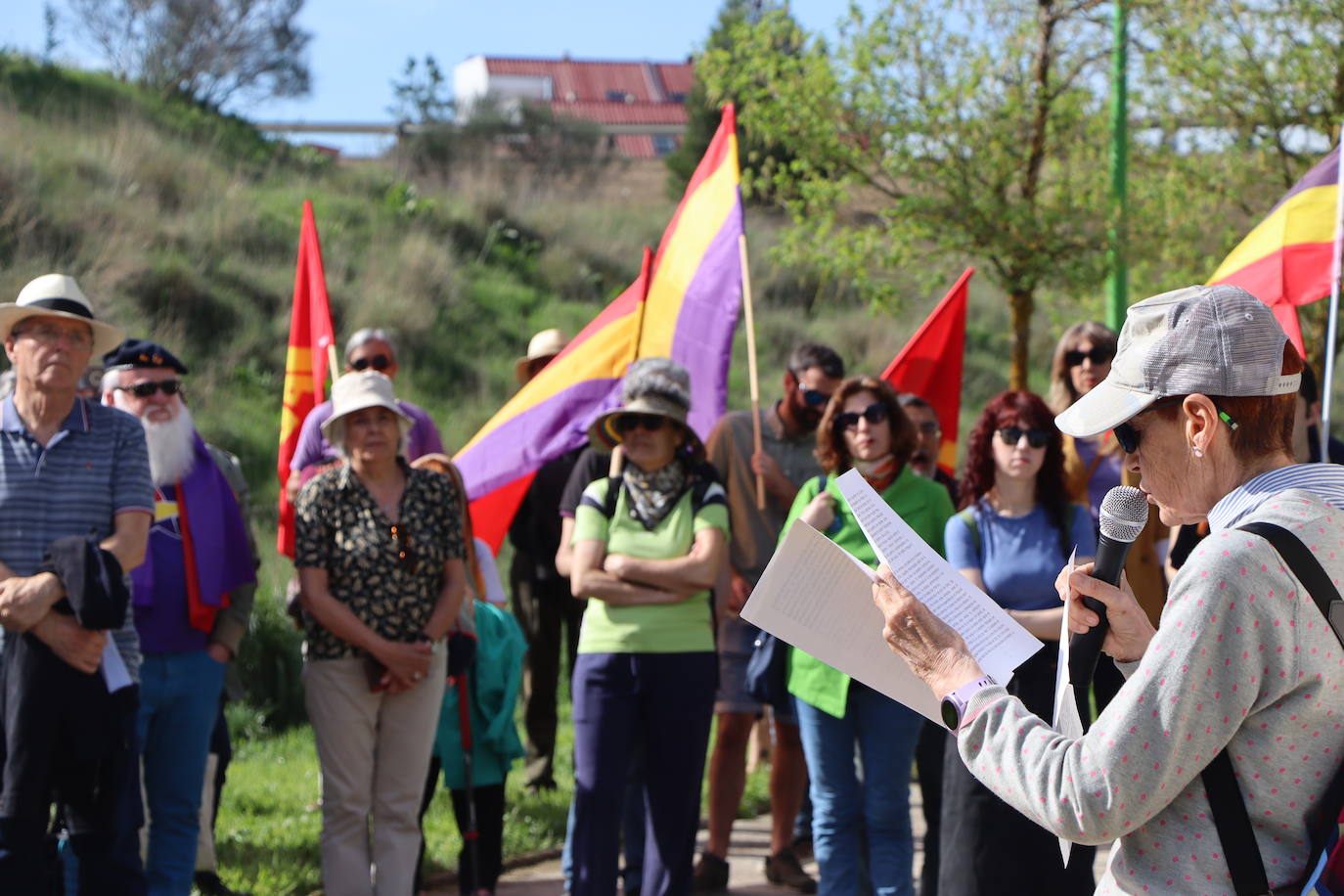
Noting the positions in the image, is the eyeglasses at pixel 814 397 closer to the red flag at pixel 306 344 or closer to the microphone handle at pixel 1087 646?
the red flag at pixel 306 344

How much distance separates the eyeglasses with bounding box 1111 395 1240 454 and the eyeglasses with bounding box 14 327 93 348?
366 cm

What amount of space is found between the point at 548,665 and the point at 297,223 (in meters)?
11.9

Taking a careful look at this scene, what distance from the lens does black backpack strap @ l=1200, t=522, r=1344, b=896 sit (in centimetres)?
204

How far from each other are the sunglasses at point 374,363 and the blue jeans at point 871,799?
10.4 feet

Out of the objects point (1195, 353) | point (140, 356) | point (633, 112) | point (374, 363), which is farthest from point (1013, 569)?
point (633, 112)

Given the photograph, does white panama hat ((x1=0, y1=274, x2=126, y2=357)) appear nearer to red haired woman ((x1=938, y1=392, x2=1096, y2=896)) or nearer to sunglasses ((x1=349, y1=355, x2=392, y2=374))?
sunglasses ((x1=349, y1=355, x2=392, y2=374))

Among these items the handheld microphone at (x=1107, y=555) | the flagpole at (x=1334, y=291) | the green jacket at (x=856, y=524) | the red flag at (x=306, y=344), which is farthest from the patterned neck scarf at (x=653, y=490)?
the handheld microphone at (x=1107, y=555)

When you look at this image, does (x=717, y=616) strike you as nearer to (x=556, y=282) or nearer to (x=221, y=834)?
(x=221, y=834)

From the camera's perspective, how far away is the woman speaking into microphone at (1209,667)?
6.68ft

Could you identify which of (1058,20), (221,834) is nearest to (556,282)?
(1058,20)

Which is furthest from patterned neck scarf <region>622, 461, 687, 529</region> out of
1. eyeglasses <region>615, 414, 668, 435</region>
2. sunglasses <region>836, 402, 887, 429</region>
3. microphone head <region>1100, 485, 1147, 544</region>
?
microphone head <region>1100, 485, 1147, 544</region>

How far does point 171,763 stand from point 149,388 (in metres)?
1.44

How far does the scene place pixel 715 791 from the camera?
256 inches

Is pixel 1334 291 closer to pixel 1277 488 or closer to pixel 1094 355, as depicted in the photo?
pixel 1094 355
